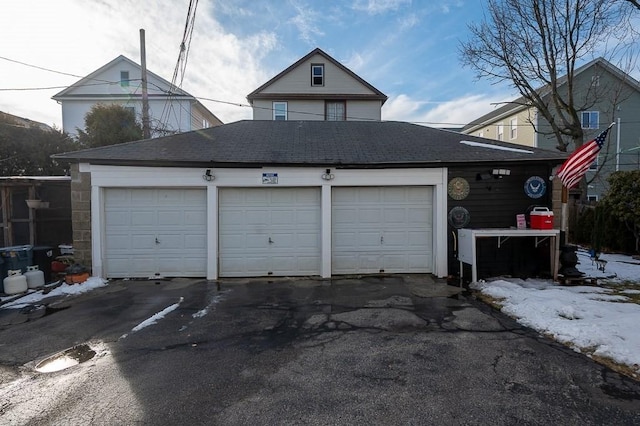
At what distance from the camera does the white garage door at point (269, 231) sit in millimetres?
8055

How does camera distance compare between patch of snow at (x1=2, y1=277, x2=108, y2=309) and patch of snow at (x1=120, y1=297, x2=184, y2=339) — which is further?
patch of snow at (x1=2, y1=277, x2=108, y2=309)

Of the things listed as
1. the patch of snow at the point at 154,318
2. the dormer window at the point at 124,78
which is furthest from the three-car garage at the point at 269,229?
the dormer window at the point at 124,78

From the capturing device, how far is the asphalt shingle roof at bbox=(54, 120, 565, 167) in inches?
304

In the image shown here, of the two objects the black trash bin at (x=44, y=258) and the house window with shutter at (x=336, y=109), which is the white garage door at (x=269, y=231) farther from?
the house window with shutter at (x=336, y=109)

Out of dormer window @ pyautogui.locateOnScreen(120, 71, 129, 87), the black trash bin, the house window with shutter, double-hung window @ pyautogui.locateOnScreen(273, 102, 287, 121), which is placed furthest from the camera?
dormer window @ pyautogui.locateOnScreen(120, 71, 129, 87)

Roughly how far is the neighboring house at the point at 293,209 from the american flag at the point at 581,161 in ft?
3.05

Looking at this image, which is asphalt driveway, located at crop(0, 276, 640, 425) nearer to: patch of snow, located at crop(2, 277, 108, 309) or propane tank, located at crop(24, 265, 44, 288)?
patch of snow, located at crop(2, 277, 108, 309)

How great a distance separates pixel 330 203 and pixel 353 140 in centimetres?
252

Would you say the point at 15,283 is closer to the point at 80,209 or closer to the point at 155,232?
the point at 80,209

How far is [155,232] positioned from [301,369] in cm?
580

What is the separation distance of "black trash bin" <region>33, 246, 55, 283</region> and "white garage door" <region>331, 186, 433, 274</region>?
6478 millimetres

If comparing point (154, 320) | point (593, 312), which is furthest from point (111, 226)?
point (593, 312)

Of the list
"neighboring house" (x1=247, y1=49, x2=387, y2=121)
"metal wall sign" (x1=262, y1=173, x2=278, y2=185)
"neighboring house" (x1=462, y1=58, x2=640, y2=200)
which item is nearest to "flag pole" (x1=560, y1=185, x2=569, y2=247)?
"metal wall sign" (x1=262, y1=173, x2=278, y2=185)

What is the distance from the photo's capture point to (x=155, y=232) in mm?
7934
